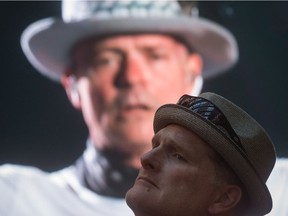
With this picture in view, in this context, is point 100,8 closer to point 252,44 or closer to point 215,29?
point 215,29

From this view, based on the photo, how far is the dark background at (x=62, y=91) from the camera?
2.41 metres

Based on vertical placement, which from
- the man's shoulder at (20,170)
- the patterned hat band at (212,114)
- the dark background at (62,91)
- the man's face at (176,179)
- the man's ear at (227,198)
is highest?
the patterned hat band at (212,114)

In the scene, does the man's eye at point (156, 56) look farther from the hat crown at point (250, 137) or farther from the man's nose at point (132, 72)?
the hat crown at point (250, 137)

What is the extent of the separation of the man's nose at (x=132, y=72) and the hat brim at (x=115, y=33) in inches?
4.5

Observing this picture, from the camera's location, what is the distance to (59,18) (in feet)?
8.26

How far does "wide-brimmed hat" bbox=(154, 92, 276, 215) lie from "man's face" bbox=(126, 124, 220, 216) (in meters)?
0.03

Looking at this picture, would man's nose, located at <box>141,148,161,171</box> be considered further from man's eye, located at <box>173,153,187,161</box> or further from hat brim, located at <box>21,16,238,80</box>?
hat brim, located at <box>21,16,238,80</box>

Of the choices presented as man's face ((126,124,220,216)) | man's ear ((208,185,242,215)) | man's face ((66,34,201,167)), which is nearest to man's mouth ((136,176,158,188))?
man's face ((126,124,220,216))

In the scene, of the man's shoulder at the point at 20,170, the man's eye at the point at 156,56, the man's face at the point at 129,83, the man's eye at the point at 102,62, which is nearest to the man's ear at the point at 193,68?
the man's face at the point at 129,83

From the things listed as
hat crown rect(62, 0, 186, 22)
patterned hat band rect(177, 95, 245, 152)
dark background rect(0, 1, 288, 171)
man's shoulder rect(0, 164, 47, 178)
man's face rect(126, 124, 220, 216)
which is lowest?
man's shoulder rect(0, 164, 47, 178)

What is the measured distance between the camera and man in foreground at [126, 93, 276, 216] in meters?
1.13

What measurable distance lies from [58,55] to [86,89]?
179 millimetres

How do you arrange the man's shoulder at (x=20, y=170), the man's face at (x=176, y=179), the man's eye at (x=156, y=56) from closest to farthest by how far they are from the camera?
the man's face at (x=176, y=179) → the man's shoulder at (x=20, y=170) → the man's eye at (x=156, y=56)

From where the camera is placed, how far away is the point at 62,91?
8.11 feet
